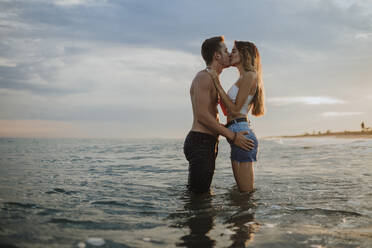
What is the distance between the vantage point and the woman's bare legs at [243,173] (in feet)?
17.6

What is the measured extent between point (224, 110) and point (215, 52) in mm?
1022

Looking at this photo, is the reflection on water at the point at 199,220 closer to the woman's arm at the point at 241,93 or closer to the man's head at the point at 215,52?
the woman's arm at the point at 241,93

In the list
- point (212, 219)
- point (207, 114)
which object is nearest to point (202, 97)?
point (207, 114)

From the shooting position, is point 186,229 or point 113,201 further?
point 113,201

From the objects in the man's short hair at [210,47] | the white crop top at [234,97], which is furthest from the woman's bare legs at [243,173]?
the man's short hair at [210,47]

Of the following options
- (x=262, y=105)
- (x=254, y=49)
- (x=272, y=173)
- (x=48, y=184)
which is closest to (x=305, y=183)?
(x=272, y=173)

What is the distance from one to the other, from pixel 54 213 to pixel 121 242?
1650 mm

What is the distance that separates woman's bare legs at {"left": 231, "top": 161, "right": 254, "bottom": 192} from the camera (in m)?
5.38

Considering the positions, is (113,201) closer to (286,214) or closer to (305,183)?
(286,214)

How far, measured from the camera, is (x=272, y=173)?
30.7 feet

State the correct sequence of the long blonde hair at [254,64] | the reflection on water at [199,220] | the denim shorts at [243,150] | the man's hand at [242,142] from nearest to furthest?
1. the reflection on water at [199,220]
2. the man's hand at [242,142]
3. the denim shorts at [243,150]
4. the long blonde hair at [254,64]

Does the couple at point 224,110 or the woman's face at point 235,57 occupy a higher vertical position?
the woman's face at point 235,57

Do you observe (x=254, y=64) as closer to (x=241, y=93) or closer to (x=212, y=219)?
(x=241, y=93)

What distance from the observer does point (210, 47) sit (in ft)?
18.5
